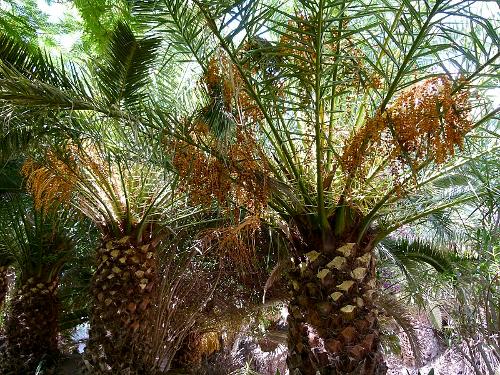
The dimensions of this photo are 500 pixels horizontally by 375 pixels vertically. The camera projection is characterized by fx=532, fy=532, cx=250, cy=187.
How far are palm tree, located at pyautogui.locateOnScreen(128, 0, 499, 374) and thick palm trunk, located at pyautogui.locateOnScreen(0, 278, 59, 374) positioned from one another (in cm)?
468

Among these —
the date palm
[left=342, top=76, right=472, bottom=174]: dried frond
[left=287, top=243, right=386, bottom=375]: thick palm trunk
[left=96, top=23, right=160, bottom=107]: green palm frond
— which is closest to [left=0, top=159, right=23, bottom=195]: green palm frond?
the date palm

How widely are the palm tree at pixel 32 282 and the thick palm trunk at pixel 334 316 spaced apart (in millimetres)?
4074

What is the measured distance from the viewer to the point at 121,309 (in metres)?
5.27

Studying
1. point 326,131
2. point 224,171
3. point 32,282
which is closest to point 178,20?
point 224,171

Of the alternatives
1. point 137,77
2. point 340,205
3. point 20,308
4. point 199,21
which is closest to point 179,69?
point 137,77

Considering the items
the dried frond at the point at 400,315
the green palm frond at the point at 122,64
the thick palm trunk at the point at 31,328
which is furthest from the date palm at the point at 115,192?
the dried frond at the point at 400,315

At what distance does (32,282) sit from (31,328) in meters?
0.64

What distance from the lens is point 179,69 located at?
18.3 ft

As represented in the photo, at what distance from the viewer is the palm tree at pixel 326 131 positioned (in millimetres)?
3158

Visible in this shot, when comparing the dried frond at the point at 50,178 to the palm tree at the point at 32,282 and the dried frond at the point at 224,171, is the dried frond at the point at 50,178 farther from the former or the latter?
the palm tree at the point at 32,282

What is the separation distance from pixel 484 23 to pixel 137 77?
234 cm

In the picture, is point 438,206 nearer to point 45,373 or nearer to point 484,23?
point 484,23

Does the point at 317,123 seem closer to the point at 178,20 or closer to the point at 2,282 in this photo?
the point at 178,20

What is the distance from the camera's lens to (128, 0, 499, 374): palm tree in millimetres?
3158
